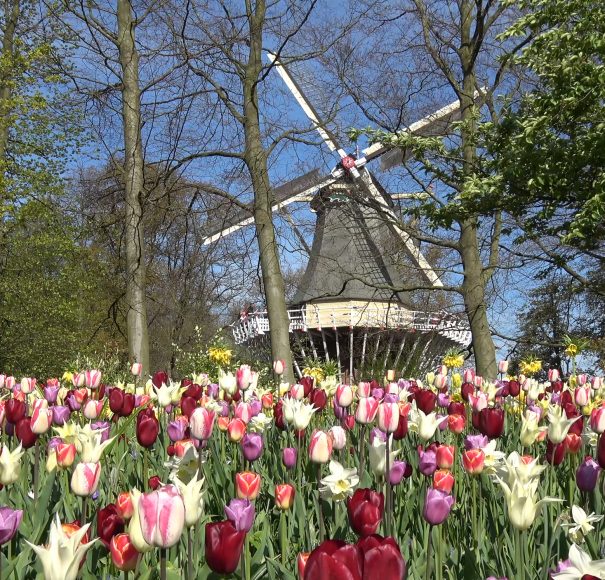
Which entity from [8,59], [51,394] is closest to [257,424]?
[51,394]

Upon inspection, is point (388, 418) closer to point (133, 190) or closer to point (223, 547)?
point (223, 547)

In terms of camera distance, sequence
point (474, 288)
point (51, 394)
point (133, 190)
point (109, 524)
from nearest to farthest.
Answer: point (109, 524) → point (51, 394) → point (133, 190) → point (474, 288)

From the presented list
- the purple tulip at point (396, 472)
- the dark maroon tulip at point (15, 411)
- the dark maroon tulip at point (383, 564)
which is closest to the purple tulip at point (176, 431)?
the dark maroon tulip at point (15, 411)

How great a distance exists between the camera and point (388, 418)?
2234 millimetres

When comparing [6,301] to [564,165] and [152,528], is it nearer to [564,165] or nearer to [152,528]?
[564,165]

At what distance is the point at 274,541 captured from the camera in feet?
7.34

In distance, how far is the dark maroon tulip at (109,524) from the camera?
1.61 meters

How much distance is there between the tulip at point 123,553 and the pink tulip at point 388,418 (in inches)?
38.0

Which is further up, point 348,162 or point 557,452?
point 348,162

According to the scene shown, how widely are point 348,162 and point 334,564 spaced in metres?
22.1

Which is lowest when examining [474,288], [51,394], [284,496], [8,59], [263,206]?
[284,496]

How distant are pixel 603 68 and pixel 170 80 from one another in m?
5.76

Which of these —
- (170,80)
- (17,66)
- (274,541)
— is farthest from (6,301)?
(274,541)

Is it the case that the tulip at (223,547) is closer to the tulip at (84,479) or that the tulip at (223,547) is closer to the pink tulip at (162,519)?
the pink tulip at (162,519)
